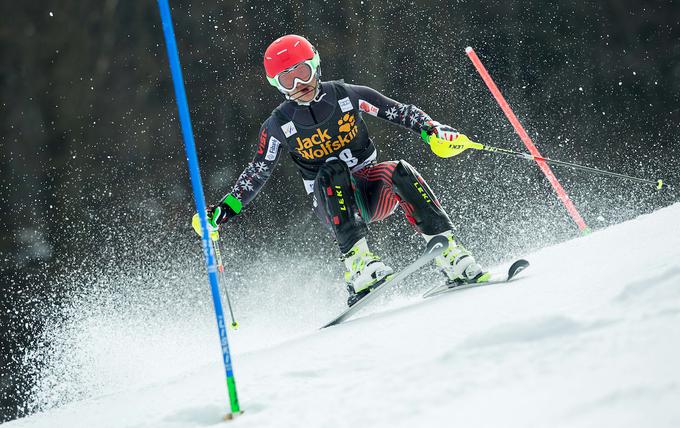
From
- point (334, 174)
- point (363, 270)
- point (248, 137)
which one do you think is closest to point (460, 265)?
point (363, 270)

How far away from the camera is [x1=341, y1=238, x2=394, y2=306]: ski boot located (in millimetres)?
2938

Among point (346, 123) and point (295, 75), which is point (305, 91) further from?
point (346, 123)

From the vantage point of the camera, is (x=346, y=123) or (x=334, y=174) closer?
(x=334, y=174)

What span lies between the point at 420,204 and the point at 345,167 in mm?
386

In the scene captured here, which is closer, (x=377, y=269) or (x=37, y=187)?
(x=377, y=269)

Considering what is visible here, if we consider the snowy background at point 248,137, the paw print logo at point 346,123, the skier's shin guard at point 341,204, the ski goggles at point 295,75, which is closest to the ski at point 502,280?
the skier's shin guard at point 341,204

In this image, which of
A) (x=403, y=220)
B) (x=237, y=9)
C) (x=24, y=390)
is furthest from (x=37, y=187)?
(x=403, y=220)

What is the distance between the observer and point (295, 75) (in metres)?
3.11

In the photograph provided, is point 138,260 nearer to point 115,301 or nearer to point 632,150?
point 115,301

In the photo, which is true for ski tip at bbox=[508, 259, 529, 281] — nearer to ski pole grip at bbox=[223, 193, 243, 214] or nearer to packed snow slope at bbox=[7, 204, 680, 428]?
packed snow slope at bbox=[7, 204, 680, 428]

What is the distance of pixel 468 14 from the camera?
7.25 metres

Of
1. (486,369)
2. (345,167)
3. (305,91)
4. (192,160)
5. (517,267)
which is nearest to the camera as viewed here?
(486,369)

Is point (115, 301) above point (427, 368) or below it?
above

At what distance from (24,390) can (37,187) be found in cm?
225
